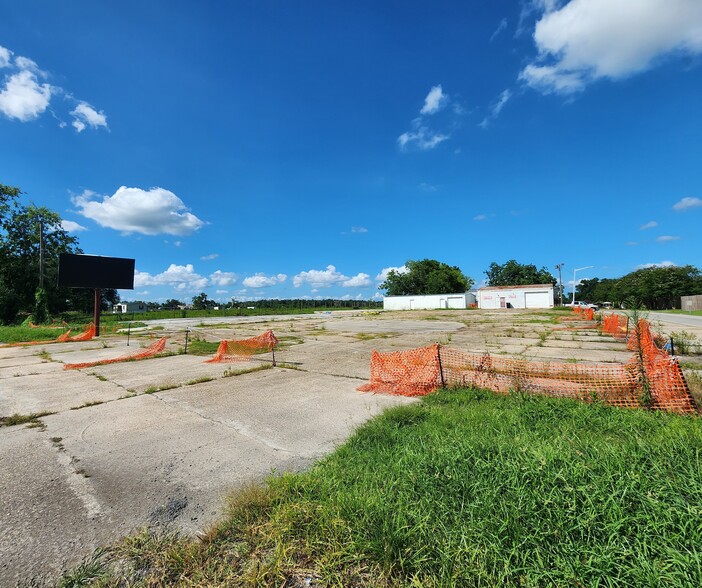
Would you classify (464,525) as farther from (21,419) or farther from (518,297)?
(518,297)

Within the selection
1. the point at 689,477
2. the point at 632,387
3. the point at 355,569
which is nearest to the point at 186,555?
the point at 355,569

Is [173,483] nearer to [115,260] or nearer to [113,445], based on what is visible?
[113,445]

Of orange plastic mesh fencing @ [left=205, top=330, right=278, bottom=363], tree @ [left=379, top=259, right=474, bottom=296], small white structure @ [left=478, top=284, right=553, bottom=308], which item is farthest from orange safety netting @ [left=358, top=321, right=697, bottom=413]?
tree @ [left=379, top=259, right=474, bottom=296]

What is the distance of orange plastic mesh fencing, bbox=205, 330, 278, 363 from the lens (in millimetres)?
10987

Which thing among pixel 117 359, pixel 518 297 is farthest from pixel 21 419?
pixel 518 297

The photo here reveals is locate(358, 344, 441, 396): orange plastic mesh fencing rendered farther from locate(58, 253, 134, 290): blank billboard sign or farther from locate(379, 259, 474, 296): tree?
locate(379, 259, 474, 296): tree

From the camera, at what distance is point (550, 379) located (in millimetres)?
6676

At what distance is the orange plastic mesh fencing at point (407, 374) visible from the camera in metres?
6.62

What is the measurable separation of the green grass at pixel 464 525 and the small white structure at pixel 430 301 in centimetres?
6185

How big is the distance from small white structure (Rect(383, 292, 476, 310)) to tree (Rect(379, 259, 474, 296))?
948 centimetres

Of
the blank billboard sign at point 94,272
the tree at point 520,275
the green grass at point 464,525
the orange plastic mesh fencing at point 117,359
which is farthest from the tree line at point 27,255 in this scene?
the tree at point 520,275

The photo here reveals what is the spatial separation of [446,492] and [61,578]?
2550 mm

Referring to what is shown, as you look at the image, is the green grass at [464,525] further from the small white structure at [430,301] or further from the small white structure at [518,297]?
the small white structure at [430,301]

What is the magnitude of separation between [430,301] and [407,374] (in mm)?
59466
